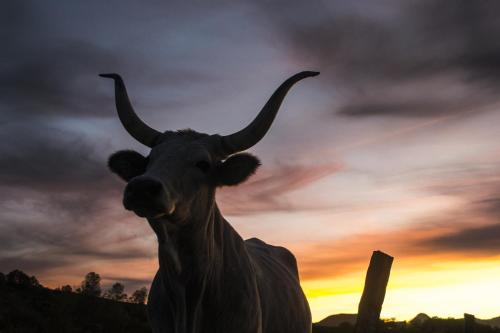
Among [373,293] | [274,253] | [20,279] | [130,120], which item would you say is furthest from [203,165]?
[20,279]

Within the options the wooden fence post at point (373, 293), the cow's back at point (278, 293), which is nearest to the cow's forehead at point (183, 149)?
the cow's back at point (278, 293)

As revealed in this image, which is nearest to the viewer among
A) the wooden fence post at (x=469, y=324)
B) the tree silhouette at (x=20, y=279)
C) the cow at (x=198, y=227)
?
the cow at (x=198, y=227)

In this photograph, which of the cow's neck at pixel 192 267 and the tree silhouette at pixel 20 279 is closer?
the cow's neck at pixel 192 267

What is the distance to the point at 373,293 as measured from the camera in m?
6.82

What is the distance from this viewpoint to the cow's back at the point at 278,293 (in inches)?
236

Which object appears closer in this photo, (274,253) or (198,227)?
(198,227)

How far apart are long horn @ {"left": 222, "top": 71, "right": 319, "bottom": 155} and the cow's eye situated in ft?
1.19

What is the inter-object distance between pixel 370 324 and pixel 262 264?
4.41 ft

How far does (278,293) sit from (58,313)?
29.3ft

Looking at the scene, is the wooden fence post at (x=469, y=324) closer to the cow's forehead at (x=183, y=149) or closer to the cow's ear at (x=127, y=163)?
the cow's forehead at (x=183, y=149)

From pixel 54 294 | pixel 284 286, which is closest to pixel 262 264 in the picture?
pixel 284 286

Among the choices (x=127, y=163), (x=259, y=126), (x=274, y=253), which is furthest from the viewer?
(x=274, y=253)

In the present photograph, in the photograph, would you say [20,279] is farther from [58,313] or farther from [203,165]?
[203,165]

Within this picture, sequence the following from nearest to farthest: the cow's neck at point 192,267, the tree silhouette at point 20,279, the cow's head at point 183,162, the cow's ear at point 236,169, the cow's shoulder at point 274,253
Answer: the cow's head at point 183,162 < the cow's neck at point 192,267 < the cow's ear at point 236,169 < the cow's shoulder at point 274,253 < the tree silhouette at point 20,279
